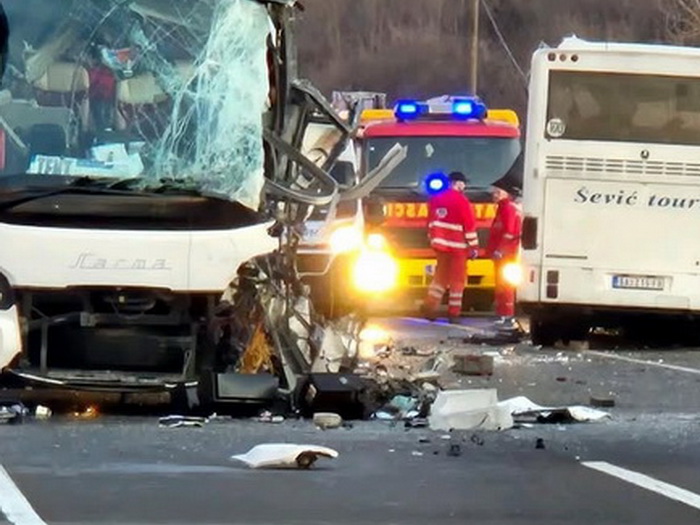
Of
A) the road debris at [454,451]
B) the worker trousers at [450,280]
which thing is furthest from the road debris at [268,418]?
the worker trousers at [450,280]

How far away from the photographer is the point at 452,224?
76.1 feet

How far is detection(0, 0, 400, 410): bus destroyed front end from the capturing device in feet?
38.8

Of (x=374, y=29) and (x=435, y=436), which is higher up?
(x=374, y=29)

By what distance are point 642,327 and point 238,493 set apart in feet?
41.5

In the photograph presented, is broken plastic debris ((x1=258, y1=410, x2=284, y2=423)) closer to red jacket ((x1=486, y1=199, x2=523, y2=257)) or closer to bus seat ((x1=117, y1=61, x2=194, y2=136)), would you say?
bus seat ((x1=117, y1=61, x2=194, y2=136))

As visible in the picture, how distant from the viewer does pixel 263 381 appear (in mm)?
12344

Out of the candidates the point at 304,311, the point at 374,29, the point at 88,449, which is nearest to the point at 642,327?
the point at 304,311

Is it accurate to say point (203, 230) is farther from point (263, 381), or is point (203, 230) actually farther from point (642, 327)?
point (642, 327)

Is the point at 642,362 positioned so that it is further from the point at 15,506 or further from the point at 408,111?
the point at 15,506

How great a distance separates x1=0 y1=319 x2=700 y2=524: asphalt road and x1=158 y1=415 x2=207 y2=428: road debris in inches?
3.0

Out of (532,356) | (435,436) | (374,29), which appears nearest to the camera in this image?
(435,436)

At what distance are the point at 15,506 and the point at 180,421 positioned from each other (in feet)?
11.5

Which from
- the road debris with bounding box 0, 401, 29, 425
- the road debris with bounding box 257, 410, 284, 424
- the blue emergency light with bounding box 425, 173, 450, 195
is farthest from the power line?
the road debris with bounding box 0, 401, 29, 425

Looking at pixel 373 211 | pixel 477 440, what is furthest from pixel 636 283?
pixel 477 440
